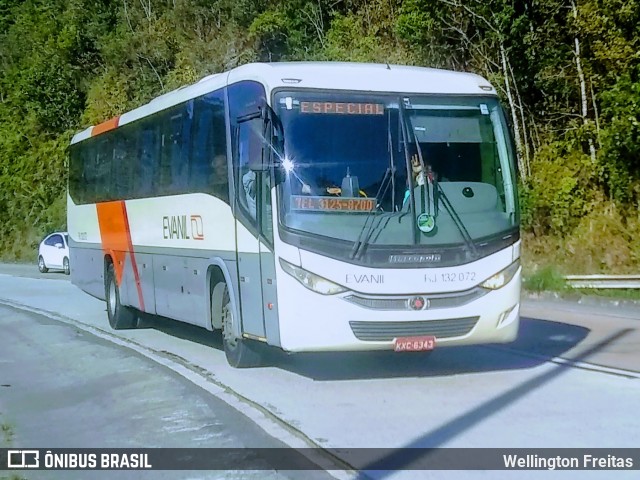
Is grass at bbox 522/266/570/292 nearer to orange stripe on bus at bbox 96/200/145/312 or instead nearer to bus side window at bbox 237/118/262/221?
orange stripe on bus at bbox 96/200/145/312

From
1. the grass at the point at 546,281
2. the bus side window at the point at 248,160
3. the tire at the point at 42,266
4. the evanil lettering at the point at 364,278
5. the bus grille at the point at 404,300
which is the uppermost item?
the bus side window at the point at 248,160

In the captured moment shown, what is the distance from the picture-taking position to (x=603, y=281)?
69.5 feet

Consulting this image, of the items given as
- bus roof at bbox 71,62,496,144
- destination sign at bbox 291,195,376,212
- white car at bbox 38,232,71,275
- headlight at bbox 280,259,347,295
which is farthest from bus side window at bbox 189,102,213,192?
white car at bbox 38,232,71,275

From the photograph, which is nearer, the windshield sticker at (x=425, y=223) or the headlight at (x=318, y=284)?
the headlight at (x=318, y=284)

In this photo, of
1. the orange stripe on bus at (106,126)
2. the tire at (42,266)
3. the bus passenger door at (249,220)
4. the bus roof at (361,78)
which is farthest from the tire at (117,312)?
the tire at (42,266)

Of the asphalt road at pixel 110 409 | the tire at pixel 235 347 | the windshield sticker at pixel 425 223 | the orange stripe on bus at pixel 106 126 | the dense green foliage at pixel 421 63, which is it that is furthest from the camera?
the dense green foliage at pixel 421 63

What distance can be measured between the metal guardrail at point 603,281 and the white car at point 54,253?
22.3 metres

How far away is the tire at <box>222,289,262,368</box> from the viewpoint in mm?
12703

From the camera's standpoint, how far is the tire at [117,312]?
18.3m

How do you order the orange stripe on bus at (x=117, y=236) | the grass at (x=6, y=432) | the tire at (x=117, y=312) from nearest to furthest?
the grass at (x=6, y=432) < the orange stripe on bus at (x=117, y=236) < the tire at (x=117, y=312)

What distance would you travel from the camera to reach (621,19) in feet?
75.2

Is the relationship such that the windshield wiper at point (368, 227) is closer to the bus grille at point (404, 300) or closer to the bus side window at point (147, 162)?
the bus grille at point (404, 300)

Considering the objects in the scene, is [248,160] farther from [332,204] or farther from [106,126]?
[106,126]

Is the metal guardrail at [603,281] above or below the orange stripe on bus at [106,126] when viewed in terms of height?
below
